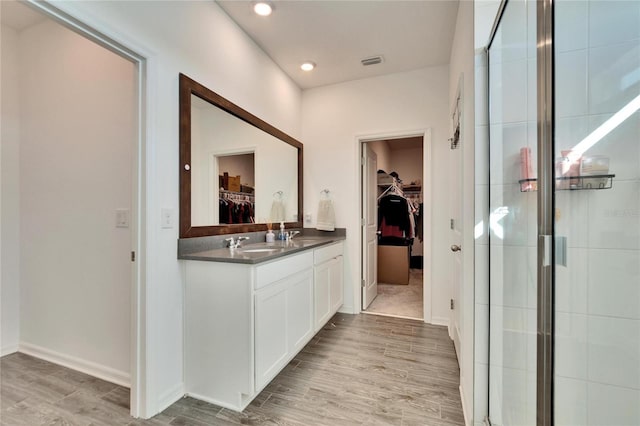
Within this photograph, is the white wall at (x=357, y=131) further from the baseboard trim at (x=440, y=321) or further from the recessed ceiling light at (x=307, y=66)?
the recessed ceiling light at (x=307, y=66)

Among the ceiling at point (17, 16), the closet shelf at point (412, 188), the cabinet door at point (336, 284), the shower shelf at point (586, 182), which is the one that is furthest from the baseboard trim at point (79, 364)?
the closet shelf at point (412, 188)

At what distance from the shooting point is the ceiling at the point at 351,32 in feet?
7.08

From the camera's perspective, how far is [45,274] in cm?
216

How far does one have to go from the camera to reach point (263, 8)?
2146 millimetres

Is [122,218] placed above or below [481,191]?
below

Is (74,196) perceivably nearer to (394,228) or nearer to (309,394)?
(309,394)

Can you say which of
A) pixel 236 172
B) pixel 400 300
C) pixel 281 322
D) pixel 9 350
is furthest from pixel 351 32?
Answer: pixel 9 350

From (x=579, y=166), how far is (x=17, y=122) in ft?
12.5

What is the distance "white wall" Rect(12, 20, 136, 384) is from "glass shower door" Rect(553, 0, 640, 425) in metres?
2.16

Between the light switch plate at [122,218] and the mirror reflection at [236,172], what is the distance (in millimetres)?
404

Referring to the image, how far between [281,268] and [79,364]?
1652mm

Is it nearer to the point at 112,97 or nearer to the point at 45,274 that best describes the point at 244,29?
the point at 112,97

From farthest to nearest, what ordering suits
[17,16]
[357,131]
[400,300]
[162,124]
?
[400,300] < [357,131] < [17,16] < [162,124]

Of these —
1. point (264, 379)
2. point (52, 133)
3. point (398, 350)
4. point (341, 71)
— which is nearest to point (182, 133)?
point (52, 133)
